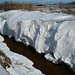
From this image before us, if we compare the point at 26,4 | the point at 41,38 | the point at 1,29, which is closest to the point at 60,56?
the point at 41,38

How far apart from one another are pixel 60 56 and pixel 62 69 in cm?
76

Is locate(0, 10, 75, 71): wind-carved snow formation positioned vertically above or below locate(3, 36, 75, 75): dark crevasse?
above

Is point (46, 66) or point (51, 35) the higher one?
point (51, 35)

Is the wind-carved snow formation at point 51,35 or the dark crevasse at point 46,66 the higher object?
the wind-carved snow formation at point 51,35

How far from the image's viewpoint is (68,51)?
7176 mm

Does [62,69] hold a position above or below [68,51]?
below

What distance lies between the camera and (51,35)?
8656mm

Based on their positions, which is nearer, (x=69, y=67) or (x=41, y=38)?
(x=69, y=67)

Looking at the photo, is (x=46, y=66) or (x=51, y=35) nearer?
(x=46, y=66)

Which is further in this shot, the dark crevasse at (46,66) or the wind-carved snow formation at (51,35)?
the wind-carved snow formation at (51,35)

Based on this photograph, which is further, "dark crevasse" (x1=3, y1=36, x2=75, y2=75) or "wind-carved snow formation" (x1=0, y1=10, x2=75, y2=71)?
"wind-carved snow formation" (x1=0, y1=10, x2=75, y2=71)

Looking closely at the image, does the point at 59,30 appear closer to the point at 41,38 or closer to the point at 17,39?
the point at 41,38

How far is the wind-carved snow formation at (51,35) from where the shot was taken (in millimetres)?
7297

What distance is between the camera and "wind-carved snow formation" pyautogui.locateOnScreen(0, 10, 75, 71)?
7.30 meters
